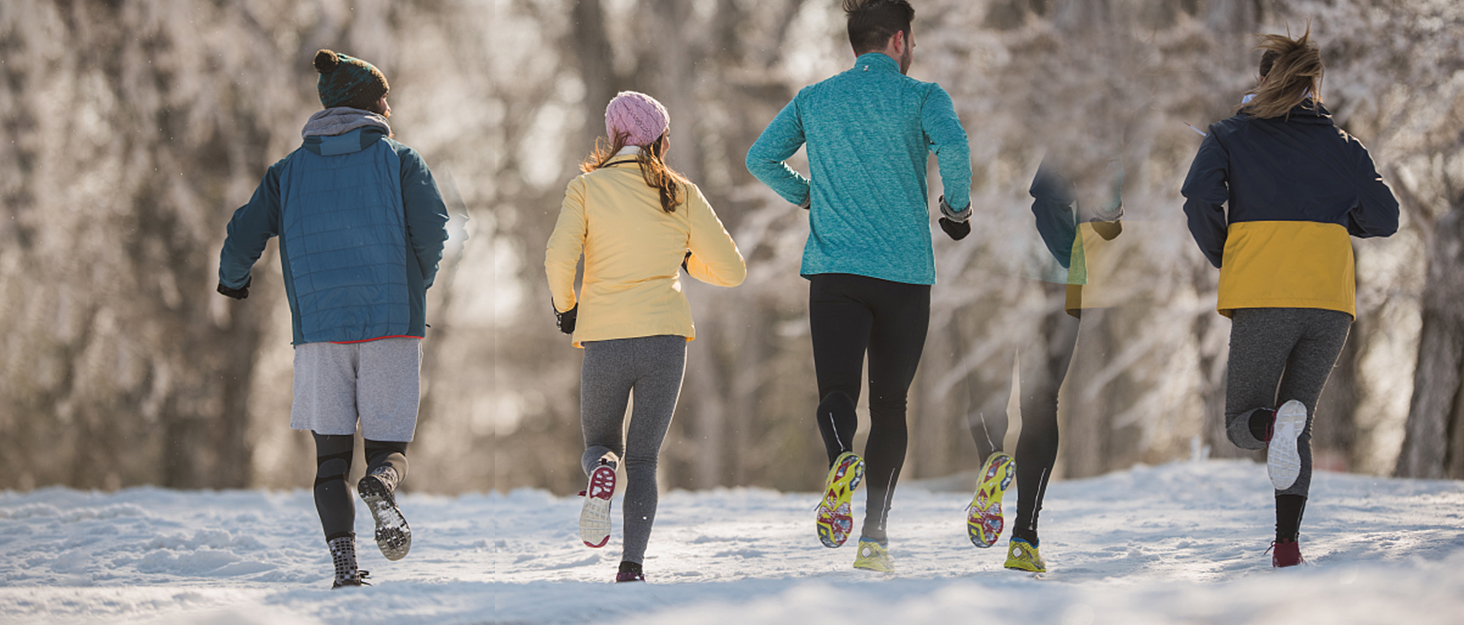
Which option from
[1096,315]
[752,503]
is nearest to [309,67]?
[752,503]

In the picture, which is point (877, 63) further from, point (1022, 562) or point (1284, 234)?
point (1022, 562)

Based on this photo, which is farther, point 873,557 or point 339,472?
point 873,557

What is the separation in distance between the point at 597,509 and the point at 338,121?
1.46 meters

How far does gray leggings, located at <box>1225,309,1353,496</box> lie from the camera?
346cm

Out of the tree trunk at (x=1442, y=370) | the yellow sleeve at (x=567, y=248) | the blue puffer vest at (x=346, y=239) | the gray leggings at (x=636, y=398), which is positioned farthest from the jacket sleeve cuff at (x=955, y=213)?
the tree trunk at (x=1442, y=370)

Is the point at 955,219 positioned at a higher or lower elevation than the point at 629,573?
higher

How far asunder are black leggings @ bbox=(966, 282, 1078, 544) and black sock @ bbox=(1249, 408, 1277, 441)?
0.58 meters

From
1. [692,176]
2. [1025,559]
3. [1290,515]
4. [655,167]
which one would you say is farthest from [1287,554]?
[692,176]

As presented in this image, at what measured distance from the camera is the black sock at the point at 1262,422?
134 inches

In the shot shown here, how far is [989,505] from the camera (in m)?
3.54

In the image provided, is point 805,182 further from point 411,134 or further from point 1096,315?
point 411,134

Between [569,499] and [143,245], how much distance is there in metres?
5.98

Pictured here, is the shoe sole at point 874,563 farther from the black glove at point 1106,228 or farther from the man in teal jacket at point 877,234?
the black glove at point 1106,228

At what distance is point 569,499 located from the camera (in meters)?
6.71
